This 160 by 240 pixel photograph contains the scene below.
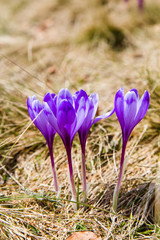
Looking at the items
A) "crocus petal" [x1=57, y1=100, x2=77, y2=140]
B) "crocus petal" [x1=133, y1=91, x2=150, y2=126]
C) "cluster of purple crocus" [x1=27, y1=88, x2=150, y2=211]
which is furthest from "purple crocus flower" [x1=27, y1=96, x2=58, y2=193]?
"crocus petal" [x1=133, y1=91, x2=150, y2=126]

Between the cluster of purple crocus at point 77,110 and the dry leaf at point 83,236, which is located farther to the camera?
the dry leaf at point 83,236

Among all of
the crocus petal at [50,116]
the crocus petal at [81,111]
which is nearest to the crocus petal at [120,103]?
the crocus petal at [81,111]

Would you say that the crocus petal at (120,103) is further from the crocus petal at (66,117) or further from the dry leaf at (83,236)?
the dry leaf at (83,236)

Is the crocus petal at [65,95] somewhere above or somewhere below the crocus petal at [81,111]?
above

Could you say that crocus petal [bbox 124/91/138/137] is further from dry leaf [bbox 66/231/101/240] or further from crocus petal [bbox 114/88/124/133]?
dry leaf [bbox 66/231/101/240]

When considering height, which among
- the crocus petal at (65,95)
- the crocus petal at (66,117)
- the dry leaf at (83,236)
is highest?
the crocus petal at (65,95)

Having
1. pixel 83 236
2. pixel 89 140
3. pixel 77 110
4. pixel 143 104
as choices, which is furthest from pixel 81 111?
pixel 89 140

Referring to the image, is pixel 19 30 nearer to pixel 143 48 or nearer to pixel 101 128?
pixel 143 48
